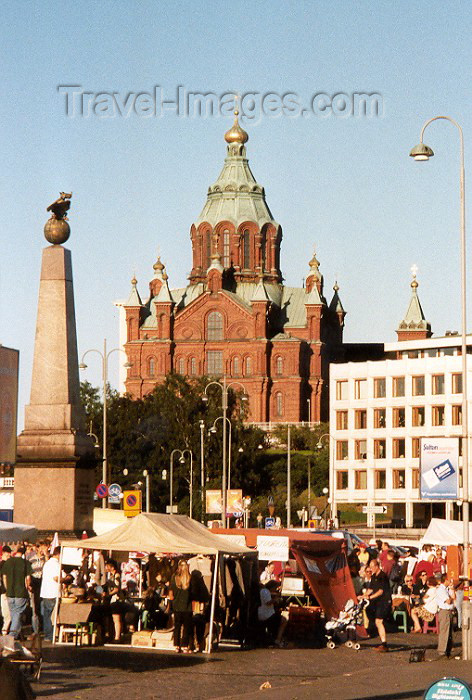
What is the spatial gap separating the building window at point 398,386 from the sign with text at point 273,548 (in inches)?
3536

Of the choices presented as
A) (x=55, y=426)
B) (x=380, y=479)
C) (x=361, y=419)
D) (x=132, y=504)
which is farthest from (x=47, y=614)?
(x=361, y=419)

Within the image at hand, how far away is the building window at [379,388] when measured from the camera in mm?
122938

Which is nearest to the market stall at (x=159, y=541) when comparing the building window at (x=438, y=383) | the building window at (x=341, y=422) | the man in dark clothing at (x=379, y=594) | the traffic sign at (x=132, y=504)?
the man in dark clothing at (x=379, y=594)

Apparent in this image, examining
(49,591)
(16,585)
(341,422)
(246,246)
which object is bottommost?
(49,591)

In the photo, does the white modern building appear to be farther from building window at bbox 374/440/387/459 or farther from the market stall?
the market stall

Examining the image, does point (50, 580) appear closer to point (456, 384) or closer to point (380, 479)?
point (456, 384)

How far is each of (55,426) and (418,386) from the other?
87779 mm

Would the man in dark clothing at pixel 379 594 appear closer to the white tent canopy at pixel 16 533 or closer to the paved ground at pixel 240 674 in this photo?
the paved ground at pixel 240 674

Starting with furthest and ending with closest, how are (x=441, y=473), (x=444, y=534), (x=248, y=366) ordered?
(x=248, y=366) < (x=444, y=534) < (x=441, y=473)

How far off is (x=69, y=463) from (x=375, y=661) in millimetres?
10481

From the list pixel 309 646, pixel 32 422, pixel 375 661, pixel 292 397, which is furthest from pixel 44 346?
pixel 292 397

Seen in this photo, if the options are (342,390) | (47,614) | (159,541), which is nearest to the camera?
(159,541)

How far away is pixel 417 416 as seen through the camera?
120125 millimetres

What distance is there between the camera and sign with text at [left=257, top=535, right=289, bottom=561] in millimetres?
31922
